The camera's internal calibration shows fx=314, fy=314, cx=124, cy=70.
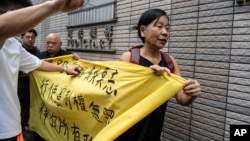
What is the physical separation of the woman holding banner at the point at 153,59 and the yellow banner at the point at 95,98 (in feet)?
0.49

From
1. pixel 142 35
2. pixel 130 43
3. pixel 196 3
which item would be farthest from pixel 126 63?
pixel 130 43

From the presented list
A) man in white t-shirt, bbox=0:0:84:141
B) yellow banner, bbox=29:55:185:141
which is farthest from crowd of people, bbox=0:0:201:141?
yellow banner, bbox=29:55:185:141

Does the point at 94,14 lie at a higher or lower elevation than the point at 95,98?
higher

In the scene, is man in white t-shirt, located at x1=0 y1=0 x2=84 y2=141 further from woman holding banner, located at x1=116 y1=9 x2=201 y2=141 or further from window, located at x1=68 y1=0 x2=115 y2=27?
window, located at x1=68 y1=0 x2=115 y2=27

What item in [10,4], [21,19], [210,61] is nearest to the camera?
[21,19]

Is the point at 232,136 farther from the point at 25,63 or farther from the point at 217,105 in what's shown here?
the point at 25,63

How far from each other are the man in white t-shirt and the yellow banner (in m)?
0.57

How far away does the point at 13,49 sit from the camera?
2451 mm

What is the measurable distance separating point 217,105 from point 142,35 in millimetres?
1194

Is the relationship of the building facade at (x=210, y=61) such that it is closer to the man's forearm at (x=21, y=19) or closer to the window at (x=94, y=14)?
the window at (x=94, y=14)

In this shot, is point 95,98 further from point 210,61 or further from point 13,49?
point 210,61

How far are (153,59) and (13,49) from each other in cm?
119

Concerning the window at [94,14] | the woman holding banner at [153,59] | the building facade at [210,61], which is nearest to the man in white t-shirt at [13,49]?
the woman holding banner at [153,59]

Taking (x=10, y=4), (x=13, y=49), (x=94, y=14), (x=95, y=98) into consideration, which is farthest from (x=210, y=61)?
(x=94, y=14)
